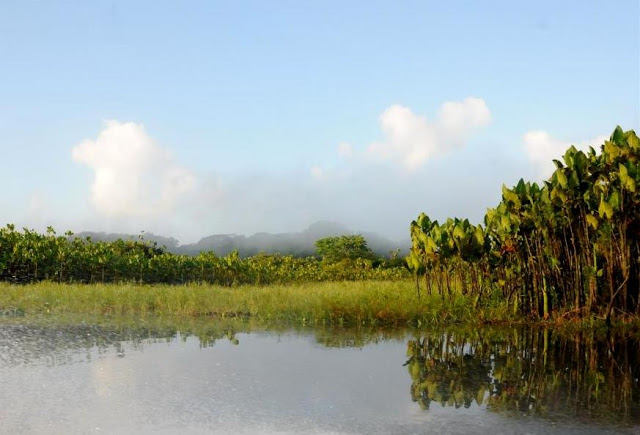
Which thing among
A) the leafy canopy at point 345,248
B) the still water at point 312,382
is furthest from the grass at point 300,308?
the leafy canopy at point 345,248

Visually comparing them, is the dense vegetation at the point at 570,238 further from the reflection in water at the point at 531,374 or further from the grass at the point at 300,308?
the reflection in water at the point at 531,374

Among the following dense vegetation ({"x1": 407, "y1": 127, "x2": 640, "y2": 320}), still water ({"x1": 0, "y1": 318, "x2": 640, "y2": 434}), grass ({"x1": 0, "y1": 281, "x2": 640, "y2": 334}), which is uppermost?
dense vegetation ({"x1": 407, "y1": 127, "x2": 640, "y2": 320})

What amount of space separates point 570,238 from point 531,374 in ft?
28.7

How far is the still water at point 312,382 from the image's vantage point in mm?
6305

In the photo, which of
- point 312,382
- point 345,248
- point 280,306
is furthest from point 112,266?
point 345,248

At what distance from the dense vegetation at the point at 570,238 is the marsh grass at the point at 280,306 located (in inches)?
45.1

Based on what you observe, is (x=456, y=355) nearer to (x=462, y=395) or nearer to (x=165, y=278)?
(x=462, y=395)

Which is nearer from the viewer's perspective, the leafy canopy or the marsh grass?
the marsh grass

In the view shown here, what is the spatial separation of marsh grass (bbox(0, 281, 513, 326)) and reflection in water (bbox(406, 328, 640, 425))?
249 cm

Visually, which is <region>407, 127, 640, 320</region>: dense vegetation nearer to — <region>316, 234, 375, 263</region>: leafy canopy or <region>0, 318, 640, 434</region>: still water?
<region>0, 318, 640, 434</region>: still water

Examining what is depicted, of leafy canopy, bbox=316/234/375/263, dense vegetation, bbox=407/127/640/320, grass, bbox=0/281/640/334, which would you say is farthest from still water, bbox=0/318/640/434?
leafy canopy, bbox=316/234/375/263

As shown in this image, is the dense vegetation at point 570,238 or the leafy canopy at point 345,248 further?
the leafy canopy at point 345,248

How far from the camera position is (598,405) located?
7180 millimetres

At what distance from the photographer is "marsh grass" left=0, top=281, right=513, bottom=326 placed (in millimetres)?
15422
